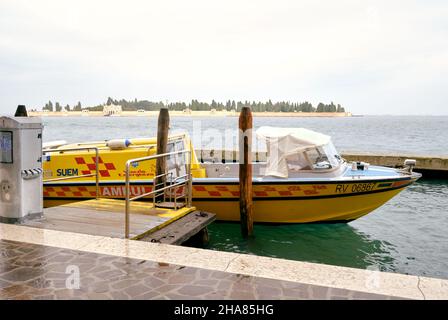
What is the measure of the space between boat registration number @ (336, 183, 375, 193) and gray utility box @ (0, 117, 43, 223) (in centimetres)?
710

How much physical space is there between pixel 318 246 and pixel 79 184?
21.5ft

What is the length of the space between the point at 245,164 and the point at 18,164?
5.18 meters

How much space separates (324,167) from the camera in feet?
36.2

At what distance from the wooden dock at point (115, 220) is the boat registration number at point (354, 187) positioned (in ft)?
12.2

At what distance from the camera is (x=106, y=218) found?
772 centimetres

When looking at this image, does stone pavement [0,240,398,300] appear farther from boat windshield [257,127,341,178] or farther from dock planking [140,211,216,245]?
boat windshield [257,127,341,178]

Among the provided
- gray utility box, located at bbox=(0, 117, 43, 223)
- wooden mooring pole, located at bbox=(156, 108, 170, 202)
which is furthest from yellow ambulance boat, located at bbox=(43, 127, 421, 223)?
gray utility box, located at bbox=(0, 117, 43, 223)

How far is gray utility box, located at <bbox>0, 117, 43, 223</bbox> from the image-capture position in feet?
22.4

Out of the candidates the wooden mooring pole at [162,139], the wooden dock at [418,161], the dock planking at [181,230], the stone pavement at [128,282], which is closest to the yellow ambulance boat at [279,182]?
the wooden mooring pole at [162,139]

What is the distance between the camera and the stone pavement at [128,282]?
4.33 meters
